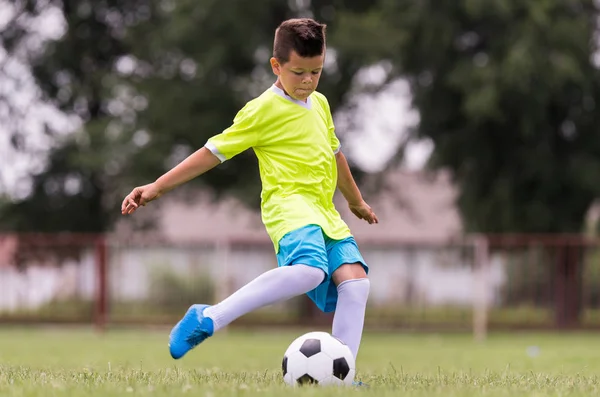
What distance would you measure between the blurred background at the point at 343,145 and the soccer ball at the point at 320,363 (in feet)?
42.9

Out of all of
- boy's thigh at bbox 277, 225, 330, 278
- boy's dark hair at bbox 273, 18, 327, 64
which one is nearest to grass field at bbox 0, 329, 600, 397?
boy's thigh at bbox 277, 225, 330, 278

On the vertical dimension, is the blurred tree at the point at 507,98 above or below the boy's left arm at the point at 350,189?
above

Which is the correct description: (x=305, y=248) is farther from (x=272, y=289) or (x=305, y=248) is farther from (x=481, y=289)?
(x=481, y=289)

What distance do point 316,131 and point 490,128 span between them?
743 inches

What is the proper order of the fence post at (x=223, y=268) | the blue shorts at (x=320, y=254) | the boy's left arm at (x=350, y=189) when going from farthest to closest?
1. the fence post at (x=223, y=268)
2. the boy's left arm at (x=350, y=189)
3. the blue shorts at (x=320, y=254)

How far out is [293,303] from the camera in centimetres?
1962

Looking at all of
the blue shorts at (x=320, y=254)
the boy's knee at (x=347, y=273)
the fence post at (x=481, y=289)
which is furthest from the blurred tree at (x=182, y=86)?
the boy's knee at (x=347, y=273)

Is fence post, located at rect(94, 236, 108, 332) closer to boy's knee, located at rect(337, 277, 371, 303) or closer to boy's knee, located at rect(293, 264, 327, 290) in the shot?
boy's knee, located at rect(337, 277, 371, 303)

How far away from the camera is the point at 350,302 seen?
534 cm

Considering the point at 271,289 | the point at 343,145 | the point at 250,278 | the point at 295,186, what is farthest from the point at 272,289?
the point at 343,145

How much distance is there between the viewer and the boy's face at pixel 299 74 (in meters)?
5.22

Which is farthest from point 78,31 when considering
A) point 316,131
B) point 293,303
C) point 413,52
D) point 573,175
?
point 316,131

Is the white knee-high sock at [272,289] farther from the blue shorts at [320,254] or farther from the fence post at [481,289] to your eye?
the fence post at [481,289]

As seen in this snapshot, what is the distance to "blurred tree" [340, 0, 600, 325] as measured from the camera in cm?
2167
